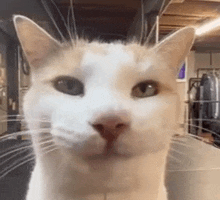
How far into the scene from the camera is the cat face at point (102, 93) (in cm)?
44

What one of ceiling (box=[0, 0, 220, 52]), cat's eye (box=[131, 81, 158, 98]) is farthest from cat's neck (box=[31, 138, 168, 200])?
ceiling (box=[0, 0, 220, 52])

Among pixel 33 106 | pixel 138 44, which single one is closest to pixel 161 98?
pixel 138 44

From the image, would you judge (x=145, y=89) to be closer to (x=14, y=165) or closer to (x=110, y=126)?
(x=110, y=126)

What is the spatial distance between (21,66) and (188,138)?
40 centimetres

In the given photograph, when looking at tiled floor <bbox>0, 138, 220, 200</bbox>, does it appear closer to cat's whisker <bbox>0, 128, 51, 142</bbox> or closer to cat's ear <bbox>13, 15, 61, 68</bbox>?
cat's whisker <bbox>0, 128, 51, 142</bbox>

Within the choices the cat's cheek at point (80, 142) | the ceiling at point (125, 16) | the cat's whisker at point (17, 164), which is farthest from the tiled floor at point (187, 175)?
the ceiling at point (125, 16)

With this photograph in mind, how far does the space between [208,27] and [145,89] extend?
0.71 feet

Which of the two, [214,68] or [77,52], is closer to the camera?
[77,52]

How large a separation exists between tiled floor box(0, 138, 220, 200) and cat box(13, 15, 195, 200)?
42 mm

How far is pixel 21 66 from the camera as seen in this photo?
0.51 meters

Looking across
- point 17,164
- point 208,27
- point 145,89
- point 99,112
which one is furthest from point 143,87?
point 17,164

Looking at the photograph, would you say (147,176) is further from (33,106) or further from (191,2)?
(191,2)

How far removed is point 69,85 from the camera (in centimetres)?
47

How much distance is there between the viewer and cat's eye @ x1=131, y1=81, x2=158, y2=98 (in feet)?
1.57
